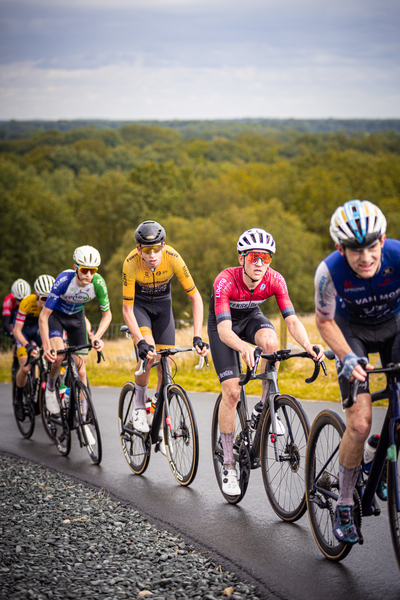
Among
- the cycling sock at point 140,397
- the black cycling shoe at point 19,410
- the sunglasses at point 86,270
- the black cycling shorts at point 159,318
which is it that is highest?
the sunglasses at point 86,270

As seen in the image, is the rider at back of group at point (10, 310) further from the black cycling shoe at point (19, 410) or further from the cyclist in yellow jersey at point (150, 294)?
the cyclist in yellow jersey at point (150, 294)

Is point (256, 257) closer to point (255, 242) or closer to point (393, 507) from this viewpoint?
point (255, 242)

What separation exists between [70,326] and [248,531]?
4.02 metres

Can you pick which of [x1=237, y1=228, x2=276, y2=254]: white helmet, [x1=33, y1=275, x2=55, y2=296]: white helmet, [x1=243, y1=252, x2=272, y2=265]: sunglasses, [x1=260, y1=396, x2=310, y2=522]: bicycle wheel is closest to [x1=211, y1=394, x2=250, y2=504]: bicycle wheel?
[x1=260, y1=396, x2=310, y2=522]: bicycle wheel

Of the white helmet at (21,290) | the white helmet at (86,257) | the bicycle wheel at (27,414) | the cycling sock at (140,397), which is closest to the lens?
the cycling sock at (140,397)

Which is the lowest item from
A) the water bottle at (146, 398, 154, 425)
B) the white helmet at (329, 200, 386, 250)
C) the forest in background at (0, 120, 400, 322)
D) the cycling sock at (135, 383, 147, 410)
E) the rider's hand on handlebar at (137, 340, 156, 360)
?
the water bottle at (146, 398, 154, 425)

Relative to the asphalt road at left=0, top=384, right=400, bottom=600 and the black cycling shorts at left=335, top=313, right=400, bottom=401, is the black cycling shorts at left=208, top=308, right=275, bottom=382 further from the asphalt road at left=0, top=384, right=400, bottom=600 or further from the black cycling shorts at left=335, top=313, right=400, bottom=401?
the black cycling shorts at left=335, top=313, right=400, bottom=401

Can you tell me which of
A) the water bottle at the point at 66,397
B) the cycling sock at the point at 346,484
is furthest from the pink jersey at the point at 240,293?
the water bottle at the point at 66,397

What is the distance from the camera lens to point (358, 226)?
3.34 metres

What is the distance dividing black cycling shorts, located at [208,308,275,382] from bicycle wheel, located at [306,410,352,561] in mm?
1183

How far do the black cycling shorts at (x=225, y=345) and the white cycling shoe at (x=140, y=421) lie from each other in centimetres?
138

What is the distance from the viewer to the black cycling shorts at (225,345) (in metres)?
5.11

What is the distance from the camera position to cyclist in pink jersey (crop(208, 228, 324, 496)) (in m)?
4.94

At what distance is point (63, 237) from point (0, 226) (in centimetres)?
639
